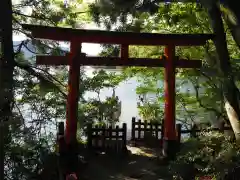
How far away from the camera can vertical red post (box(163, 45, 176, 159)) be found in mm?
8859

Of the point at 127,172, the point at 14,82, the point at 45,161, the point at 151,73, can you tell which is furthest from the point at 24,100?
the point at 151,73

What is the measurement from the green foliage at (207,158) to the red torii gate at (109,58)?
1.32m

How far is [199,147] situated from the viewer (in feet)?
24.9

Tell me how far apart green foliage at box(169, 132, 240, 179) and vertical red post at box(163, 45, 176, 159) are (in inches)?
37.6

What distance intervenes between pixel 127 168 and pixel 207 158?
2335 millimetres

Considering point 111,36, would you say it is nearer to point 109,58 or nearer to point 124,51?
point 109,58

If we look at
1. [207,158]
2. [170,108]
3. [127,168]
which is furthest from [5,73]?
[170,108]

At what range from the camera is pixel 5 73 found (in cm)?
619

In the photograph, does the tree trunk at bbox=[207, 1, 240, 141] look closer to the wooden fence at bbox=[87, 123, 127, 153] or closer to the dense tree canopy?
the dense tree canopy

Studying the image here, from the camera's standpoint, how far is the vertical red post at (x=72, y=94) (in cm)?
784

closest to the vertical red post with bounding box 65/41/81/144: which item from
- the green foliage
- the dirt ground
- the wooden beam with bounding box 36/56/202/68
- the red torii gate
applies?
the red torii gate

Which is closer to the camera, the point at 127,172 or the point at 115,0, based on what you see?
the point at 115,0

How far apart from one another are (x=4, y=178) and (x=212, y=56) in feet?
20.9

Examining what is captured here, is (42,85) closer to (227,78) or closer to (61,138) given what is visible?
(61,138)
